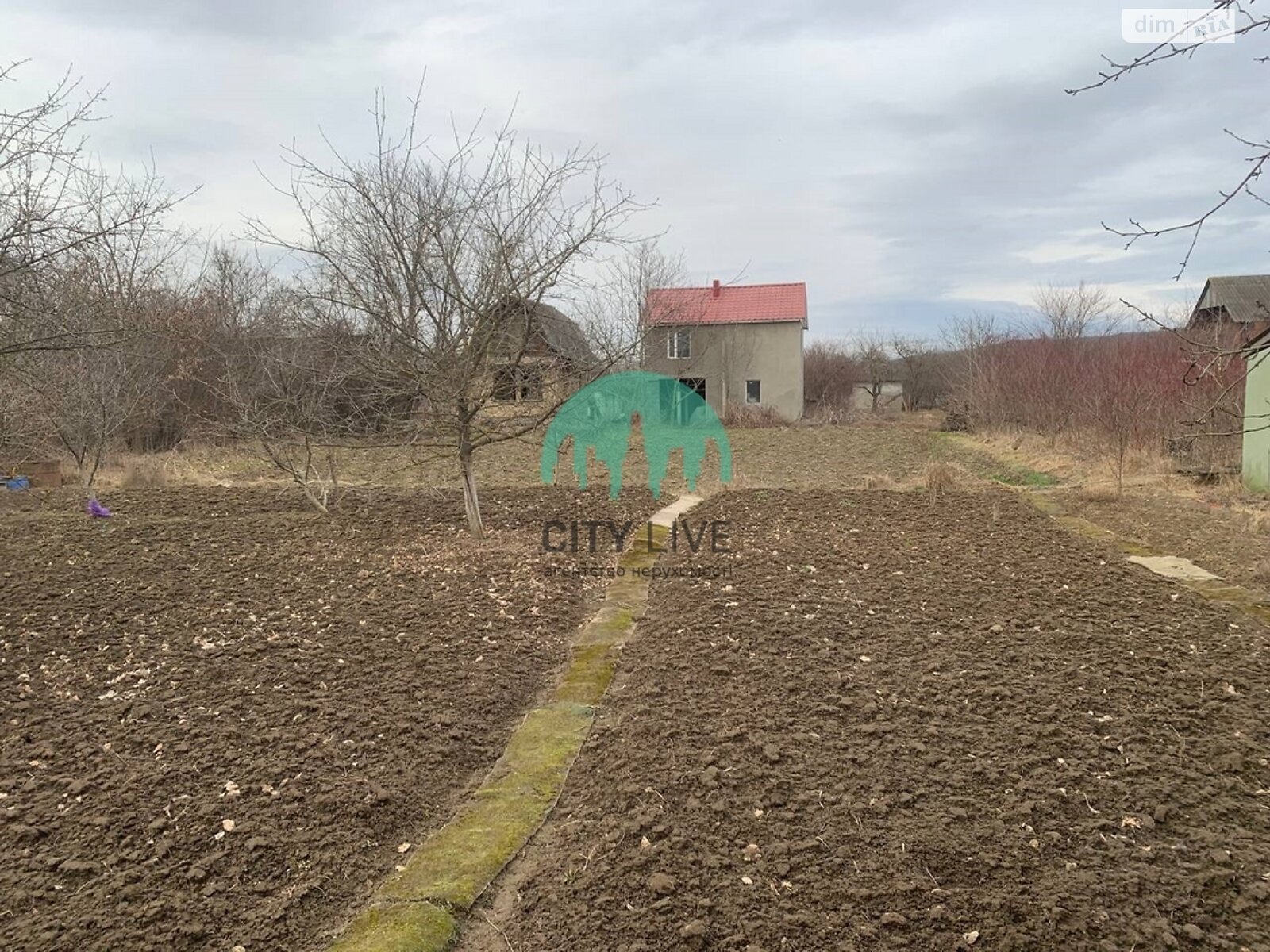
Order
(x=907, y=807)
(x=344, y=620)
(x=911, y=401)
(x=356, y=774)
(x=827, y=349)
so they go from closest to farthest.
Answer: (x=907, y=807)
(x=356, y=774)
(x=344, y=620)
(x=911, y=401)
(x=827, y=349)

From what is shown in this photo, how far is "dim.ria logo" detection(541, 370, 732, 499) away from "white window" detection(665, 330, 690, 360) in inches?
160

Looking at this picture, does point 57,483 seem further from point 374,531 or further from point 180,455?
point 374,531

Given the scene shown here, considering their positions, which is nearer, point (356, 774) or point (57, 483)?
point (356, 774)

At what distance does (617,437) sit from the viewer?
13.8m

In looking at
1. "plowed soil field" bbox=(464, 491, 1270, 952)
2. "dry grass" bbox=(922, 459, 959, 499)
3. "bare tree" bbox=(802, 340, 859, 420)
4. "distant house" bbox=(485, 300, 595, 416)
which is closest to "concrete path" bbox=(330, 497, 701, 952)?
"plowed soil field" bbox=(464, 491, 1270, 952)

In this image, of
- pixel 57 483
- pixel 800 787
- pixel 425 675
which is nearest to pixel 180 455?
pixel 57 483

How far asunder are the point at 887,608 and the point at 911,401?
35.5 metres

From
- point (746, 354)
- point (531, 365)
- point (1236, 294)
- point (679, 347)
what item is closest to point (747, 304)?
point (746, 354)

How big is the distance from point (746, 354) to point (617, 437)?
14.7m

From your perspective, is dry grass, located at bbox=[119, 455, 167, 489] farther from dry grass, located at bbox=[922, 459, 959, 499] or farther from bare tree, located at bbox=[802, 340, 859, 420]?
bare tree, located at bbox=[802, 340, 859, 420]

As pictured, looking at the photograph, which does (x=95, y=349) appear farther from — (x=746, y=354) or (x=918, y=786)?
(x=746, y=354)

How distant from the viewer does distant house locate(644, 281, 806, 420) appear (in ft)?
88.8

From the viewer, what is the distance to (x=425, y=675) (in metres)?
3.54

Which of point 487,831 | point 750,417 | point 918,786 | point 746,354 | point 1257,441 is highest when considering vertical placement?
point 746,354
